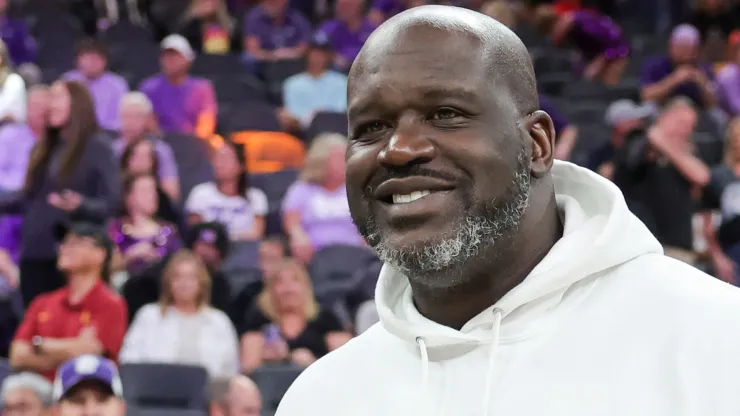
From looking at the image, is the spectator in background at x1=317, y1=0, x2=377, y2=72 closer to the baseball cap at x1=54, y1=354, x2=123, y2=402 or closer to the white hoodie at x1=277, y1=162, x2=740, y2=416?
the baseball cap at x1=54, y1=354, x2=123, y2=402

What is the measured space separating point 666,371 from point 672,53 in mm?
8454

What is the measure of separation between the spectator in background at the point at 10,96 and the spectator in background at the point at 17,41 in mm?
1562

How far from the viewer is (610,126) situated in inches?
344

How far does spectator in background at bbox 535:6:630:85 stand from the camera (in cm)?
1045

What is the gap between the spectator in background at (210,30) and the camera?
401 inches

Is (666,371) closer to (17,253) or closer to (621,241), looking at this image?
(621,241)

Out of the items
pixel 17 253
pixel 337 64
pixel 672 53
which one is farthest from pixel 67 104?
pixel 672 53

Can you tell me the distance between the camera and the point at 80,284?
596 centimetres

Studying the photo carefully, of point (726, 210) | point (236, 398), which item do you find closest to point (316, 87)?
point (726, 210)

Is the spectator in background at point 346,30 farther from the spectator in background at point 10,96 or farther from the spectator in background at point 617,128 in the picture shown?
the spectator in background at point 10,96

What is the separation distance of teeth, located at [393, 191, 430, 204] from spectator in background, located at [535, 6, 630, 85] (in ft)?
29.1

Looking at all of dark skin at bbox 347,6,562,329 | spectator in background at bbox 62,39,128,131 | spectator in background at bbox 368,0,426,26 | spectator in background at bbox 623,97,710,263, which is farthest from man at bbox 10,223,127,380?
spectator in background at bbox 368,0,426,26

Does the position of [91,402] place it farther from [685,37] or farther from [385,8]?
[385,8]

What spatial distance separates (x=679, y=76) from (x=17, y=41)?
17.2 feet
